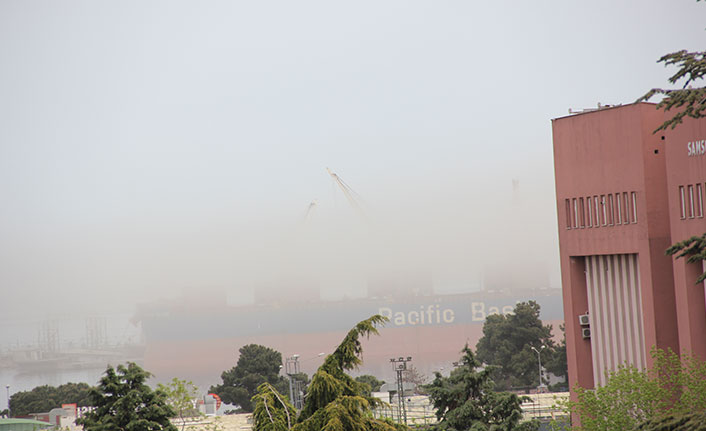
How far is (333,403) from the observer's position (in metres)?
13.3

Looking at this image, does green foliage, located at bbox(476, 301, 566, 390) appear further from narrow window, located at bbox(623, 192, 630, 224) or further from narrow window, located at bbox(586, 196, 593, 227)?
narrow window, located at bbox(623, 192, 630, 224)

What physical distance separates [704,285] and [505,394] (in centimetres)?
812

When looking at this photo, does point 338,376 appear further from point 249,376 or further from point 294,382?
point 249,376

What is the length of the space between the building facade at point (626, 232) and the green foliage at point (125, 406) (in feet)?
52.0

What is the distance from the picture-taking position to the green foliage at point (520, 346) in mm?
101875

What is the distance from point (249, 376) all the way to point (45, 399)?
3009cm

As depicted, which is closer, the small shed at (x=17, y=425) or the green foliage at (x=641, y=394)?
the green foliage at (x=641, y=394)

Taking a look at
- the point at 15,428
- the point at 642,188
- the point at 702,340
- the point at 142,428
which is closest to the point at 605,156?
the point at 642,188

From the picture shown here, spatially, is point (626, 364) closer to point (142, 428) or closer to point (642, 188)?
point (642, 188)

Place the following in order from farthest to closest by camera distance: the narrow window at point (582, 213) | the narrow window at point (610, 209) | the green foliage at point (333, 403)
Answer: the narrow window at point (582, 213) < the narrow window at point (610, 209) < the green foliage at point (333, 403)

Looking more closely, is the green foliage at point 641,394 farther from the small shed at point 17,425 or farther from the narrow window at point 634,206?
the small shed at point 17,425

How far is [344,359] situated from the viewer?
1441cm

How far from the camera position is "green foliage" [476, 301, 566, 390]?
101875 millimetres

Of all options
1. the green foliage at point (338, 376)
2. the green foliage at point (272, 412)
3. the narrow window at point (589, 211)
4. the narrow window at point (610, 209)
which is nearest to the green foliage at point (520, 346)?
the narrow window at point (589, 211)
